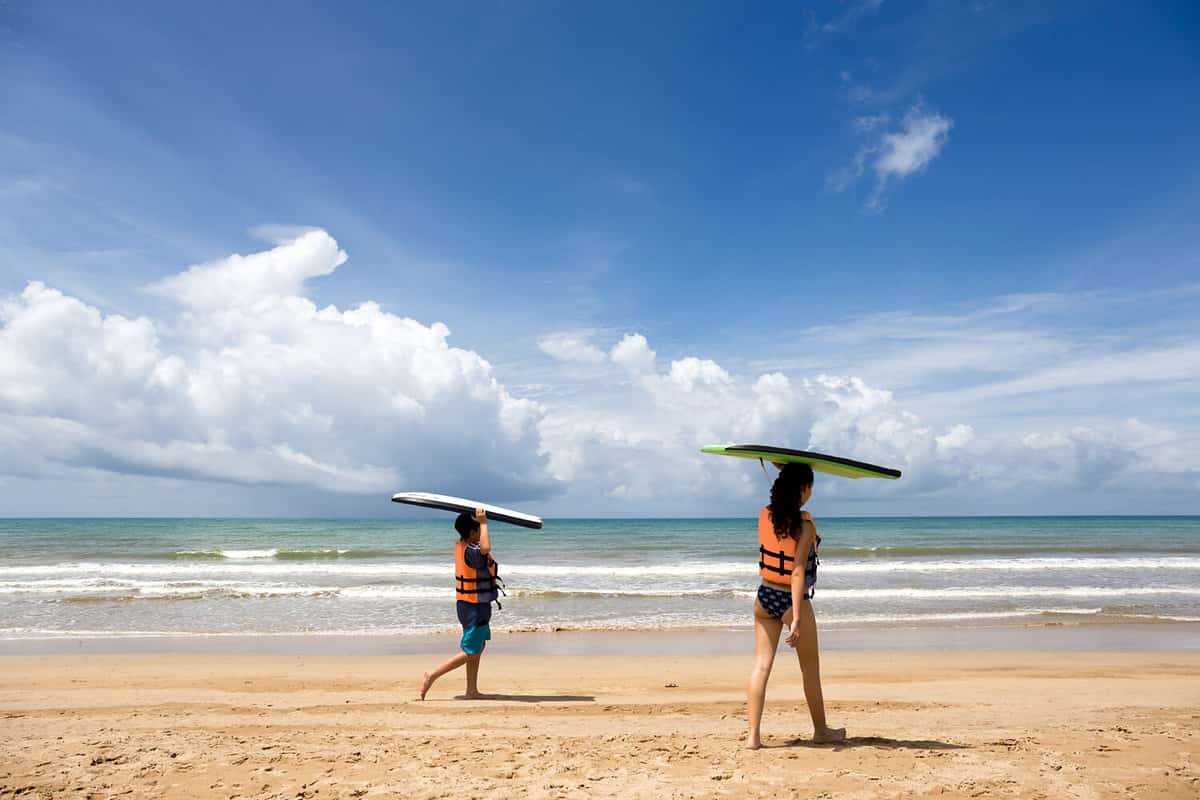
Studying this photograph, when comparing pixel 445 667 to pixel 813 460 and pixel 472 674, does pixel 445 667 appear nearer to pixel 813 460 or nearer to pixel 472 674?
pixel 472 674

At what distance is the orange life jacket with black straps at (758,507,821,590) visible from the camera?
515cm

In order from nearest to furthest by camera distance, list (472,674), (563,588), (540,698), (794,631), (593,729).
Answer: (794,631) < (593,729) < (472,674) < (540,698) < (563,588)

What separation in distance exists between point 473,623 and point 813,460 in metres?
4.26

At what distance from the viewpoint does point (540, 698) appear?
324 inches

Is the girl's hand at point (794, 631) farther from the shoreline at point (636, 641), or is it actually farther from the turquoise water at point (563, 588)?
the turquoise water at point (563, 588)

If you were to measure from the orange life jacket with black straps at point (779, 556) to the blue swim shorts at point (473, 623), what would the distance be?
11.5ft

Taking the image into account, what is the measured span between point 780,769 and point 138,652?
10744 mm

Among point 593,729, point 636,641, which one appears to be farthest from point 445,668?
point 636,641

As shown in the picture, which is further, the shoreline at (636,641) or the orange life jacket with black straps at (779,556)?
the shoreline at (636,641)

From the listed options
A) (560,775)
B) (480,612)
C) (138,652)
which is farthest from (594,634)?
(560,775)

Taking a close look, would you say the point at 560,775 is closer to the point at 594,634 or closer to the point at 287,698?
the point at 287,698

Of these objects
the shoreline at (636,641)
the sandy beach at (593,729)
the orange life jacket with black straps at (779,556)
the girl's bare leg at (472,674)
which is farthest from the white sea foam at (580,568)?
the orange life jacket with black straps at (779,556)

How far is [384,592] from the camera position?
19.3 meters

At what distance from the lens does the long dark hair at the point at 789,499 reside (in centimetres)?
514
